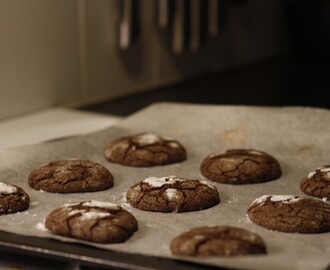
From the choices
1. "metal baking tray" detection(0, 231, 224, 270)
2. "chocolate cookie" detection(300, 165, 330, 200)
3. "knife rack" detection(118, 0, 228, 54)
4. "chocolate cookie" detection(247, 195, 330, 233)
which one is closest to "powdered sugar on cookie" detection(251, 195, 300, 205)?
"chocolate cookie" detection(247, 195, 330, 233)

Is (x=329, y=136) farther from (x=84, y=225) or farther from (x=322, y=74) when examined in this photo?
(x=322, y=74)

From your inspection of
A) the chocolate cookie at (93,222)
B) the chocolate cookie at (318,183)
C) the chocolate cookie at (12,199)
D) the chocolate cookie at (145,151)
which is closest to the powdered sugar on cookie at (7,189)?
the chocolate cookie at (12,199)

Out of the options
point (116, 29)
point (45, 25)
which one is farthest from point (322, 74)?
point (45, 25)

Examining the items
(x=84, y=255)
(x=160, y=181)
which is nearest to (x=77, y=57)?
(x=160, y=181)

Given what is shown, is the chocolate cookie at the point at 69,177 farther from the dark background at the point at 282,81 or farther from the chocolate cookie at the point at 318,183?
the dark background at the point at 282,81

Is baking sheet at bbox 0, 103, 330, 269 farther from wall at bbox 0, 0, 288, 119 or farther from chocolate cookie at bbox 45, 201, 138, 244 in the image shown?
wall at bbox 0, 0, 288, 119

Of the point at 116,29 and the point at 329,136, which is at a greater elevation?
the point at 116,29

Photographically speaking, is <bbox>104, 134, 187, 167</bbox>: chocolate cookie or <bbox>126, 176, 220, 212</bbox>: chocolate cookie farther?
<bbox>104, 134, 187, 167</bbox>: chocolate cookie
